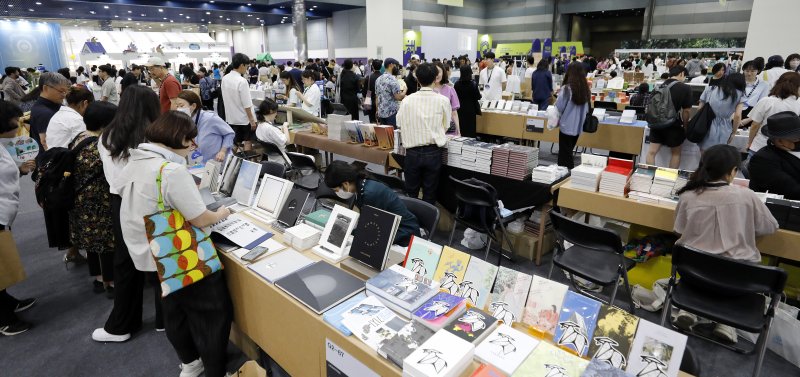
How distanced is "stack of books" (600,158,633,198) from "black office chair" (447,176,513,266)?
79 centimetres

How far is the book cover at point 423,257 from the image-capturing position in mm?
1799

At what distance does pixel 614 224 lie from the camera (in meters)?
3.33

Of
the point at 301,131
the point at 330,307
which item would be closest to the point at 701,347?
the point at 330,307

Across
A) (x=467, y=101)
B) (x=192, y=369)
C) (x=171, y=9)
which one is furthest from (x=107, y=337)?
(x=171, y=9)

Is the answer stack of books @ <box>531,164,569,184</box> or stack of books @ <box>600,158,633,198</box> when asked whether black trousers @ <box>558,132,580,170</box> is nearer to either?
stack of books @ <box>531,164,569,184</box>

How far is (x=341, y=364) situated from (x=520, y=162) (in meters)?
2.52

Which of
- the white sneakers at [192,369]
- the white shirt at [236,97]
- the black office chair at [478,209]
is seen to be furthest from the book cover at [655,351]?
the white shirt at [236,97]

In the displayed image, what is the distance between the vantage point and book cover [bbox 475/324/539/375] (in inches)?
51.2

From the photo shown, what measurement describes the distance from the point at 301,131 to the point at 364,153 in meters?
1.48

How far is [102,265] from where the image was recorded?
317 centimetres

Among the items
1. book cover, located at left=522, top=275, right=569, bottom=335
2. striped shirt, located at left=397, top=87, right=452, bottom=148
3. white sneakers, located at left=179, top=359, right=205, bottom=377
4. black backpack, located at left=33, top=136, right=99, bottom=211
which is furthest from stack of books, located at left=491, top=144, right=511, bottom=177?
black backpack, located at left=33, top=136, right=99, bottom=211

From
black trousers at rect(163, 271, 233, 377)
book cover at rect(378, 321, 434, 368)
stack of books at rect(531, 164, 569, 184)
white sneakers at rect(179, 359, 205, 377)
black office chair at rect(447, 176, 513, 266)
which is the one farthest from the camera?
stack of books at rect(531, 164, 569, 184)

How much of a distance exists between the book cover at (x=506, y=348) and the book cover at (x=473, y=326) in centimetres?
2

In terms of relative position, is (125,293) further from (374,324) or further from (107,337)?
(374,324)
